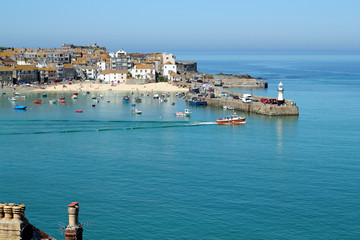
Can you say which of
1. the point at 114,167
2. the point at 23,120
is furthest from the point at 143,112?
the point at 114,167

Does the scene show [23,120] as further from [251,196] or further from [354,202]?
[354,202]

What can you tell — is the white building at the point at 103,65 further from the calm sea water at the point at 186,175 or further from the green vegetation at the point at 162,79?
the calm sea water at the point at 186,175

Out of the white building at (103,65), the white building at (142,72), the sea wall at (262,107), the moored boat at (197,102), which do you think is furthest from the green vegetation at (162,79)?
the sea wall at (262,107)

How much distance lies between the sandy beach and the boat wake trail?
49.8 m

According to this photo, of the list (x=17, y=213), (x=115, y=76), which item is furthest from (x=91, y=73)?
(x=17, y=213)

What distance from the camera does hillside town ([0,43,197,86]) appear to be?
403 ft

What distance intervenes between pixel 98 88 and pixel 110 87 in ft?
10.4

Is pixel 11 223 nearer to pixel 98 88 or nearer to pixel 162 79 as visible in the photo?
pixel 98 88

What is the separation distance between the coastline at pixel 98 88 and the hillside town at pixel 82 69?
4.94 metres

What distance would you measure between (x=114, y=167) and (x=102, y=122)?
85.3 feet

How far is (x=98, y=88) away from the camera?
389 feet

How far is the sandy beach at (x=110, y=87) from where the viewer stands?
11625cm

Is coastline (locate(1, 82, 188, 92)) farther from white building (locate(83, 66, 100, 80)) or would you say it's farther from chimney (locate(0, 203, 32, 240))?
chimney (locate(0, 203, 32, 240))

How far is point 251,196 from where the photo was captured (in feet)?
108
